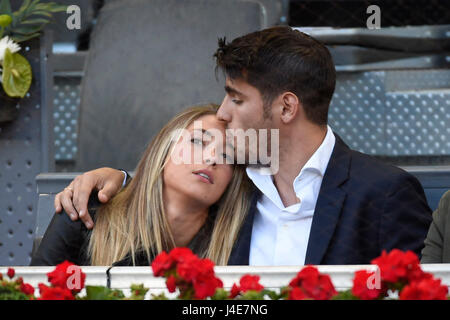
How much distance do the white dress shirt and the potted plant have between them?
2.25 ft

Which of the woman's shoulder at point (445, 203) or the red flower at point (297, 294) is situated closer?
the red flower at point (297, 294)

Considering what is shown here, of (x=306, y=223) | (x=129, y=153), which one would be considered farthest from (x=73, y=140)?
(x=306, y=223)

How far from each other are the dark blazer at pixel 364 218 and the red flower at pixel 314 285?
0.56 metres

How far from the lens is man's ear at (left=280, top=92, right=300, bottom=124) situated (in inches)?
Answer: 48.4

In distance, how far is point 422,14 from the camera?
6.59 ft

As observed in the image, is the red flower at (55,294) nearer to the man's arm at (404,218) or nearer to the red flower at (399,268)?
the red flower at (399,268)

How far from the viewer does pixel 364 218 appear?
45.2 inches

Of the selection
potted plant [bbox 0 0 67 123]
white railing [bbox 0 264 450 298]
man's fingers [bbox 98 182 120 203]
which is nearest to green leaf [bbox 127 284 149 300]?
white railing [bbox 0 264 450 298]

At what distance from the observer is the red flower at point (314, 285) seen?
0.54 meters

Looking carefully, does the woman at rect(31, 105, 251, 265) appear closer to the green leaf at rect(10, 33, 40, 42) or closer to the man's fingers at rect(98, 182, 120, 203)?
the man's fingers at rect(98, 182, 120, 203)

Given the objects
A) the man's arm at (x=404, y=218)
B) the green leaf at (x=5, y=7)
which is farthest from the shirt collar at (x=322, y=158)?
the green leaf at (x=5, y=7)

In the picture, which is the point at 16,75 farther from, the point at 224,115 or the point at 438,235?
the point at 438,235

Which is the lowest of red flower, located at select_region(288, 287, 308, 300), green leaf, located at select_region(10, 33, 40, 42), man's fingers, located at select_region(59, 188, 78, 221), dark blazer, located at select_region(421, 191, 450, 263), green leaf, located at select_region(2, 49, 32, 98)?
dark blazer, located at select_region(421, 191, 450, 263)

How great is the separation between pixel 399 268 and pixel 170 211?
767 mm
